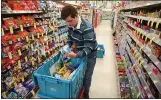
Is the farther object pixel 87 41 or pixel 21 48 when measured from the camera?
pixel 21 48

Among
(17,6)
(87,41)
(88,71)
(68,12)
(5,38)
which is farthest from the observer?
(17,6)

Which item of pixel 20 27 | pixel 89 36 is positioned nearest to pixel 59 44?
pixel 20 27

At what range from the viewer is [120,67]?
14.8ft

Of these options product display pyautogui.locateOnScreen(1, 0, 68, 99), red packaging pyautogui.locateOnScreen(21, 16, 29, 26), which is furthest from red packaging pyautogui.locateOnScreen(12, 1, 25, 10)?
red packaging pyautogui.locateOnScreen(21, 16, 29, 26)

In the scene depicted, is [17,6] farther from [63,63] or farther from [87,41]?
[87,41]

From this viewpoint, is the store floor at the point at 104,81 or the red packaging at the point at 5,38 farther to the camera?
the store floor at the point at 104,81

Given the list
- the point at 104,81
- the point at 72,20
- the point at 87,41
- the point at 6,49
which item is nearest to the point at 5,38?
the point at 6,49

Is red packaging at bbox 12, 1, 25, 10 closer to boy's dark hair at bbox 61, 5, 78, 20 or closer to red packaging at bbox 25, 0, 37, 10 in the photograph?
red packaging at bbox 25, 0, 37, 10

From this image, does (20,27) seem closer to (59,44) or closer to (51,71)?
(51,71)

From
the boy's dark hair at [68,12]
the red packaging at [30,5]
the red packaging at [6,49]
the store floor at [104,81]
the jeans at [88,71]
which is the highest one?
the red packaging at [30,5]

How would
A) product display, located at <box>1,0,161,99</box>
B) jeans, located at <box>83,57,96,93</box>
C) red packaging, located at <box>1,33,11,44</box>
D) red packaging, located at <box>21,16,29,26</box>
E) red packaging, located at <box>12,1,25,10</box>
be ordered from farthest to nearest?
red packaging, located at <box>21,16,29,26</box>
red packaging, located at <box>12,1,25,10</box>
red packaging, located at <box>1,33,11,44</box>
jeans, located at <box>83,57,96,93</box>
product display, located at <box>1,0,161,99</box>

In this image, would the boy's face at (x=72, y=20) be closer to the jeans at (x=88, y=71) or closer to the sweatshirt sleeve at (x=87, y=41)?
the sweatshirt sleeve at (x=87, y=41)

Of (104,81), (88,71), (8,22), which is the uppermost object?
(8,22)

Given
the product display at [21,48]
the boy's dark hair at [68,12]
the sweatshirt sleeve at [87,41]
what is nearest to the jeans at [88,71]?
the sweatshirt sleeve at [87,41]
